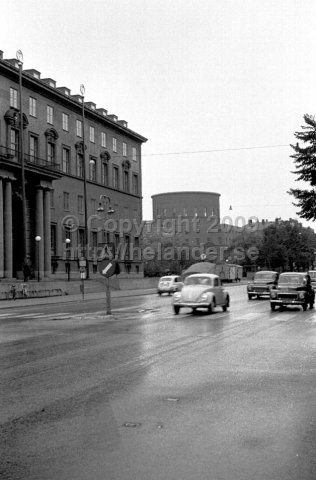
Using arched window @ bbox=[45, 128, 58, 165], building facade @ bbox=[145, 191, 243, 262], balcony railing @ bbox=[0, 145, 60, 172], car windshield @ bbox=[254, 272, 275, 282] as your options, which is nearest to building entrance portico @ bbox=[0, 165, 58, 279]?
balcony railing @ bbox=[0, 145, 60, 172]

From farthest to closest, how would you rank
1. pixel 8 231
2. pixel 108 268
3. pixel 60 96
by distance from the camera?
pixel 60 96 → pixel 8 231 → pixel 108 268

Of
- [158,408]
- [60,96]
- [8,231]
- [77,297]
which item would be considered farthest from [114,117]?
[158,408]

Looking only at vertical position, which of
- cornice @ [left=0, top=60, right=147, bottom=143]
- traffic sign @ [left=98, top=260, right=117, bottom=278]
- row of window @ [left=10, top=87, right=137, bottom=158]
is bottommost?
traffic sign @ [left=98, top=260, right=117, bottom=278]

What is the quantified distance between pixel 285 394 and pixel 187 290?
17.4m

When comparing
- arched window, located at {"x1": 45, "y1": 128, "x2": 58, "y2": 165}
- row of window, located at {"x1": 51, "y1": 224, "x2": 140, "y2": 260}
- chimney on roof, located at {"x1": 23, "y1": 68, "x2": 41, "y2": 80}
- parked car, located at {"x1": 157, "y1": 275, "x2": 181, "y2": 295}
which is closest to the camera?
parked car, located at {"x1": 157, "y1": 275, "x2": 181, "y2": 295}

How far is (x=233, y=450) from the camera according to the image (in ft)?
19.2

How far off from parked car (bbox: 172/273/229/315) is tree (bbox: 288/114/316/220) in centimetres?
626

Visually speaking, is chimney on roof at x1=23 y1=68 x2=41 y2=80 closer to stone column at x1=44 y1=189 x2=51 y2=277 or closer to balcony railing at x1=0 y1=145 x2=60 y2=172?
balcony railing at x1=0 y1=145 x2=60 y2=172

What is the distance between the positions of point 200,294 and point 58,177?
124 ft

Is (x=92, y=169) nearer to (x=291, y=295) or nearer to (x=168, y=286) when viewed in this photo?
(x=168, y=286)

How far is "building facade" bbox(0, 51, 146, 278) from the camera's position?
54906 mm

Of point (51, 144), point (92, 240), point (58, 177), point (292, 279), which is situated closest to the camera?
point (292, 279)

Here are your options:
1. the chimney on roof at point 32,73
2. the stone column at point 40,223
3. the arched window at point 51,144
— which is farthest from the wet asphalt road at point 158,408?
the chimney on roof at point 32,73

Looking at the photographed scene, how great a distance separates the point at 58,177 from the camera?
2382 inches
